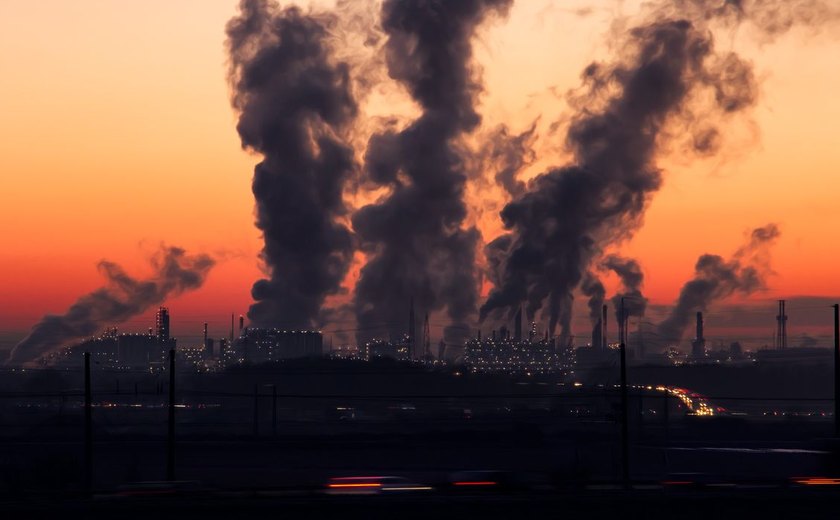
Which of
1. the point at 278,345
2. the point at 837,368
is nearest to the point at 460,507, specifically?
the point at 837,368

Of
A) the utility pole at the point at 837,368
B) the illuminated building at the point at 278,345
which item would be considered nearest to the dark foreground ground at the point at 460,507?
the utility pole at the point at 837,368

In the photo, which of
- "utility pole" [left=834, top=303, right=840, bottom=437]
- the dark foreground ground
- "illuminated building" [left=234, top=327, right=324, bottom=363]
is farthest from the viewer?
"illuminated building" [left=234, top=327, right=324, bottom=363]

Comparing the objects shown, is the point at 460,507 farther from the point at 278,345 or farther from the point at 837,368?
the point at 278,345

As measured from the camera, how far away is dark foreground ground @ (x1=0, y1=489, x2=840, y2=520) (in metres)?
26.2

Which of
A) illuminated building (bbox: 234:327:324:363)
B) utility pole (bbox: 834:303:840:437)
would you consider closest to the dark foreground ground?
utility pole (bbox: 834:303:840:437)

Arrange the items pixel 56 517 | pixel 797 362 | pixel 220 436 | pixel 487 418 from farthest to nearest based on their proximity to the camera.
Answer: pixel 797 362 → pixel 487 418 → pixel 220 436 → pixel 56 517

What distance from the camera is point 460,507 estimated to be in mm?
27266

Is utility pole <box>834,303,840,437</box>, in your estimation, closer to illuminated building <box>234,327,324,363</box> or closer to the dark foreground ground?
the dark foreground ground

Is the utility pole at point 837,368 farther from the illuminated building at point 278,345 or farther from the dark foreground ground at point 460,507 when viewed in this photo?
the illuminated building at point 278,345

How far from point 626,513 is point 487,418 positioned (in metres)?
72.1

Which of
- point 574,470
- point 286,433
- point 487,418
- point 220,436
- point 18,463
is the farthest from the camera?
point 487,418

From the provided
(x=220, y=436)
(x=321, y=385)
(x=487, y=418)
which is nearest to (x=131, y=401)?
(x=321, y=385)

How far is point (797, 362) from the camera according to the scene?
175625 millimetres

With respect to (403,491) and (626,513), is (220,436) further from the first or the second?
(626,513)
